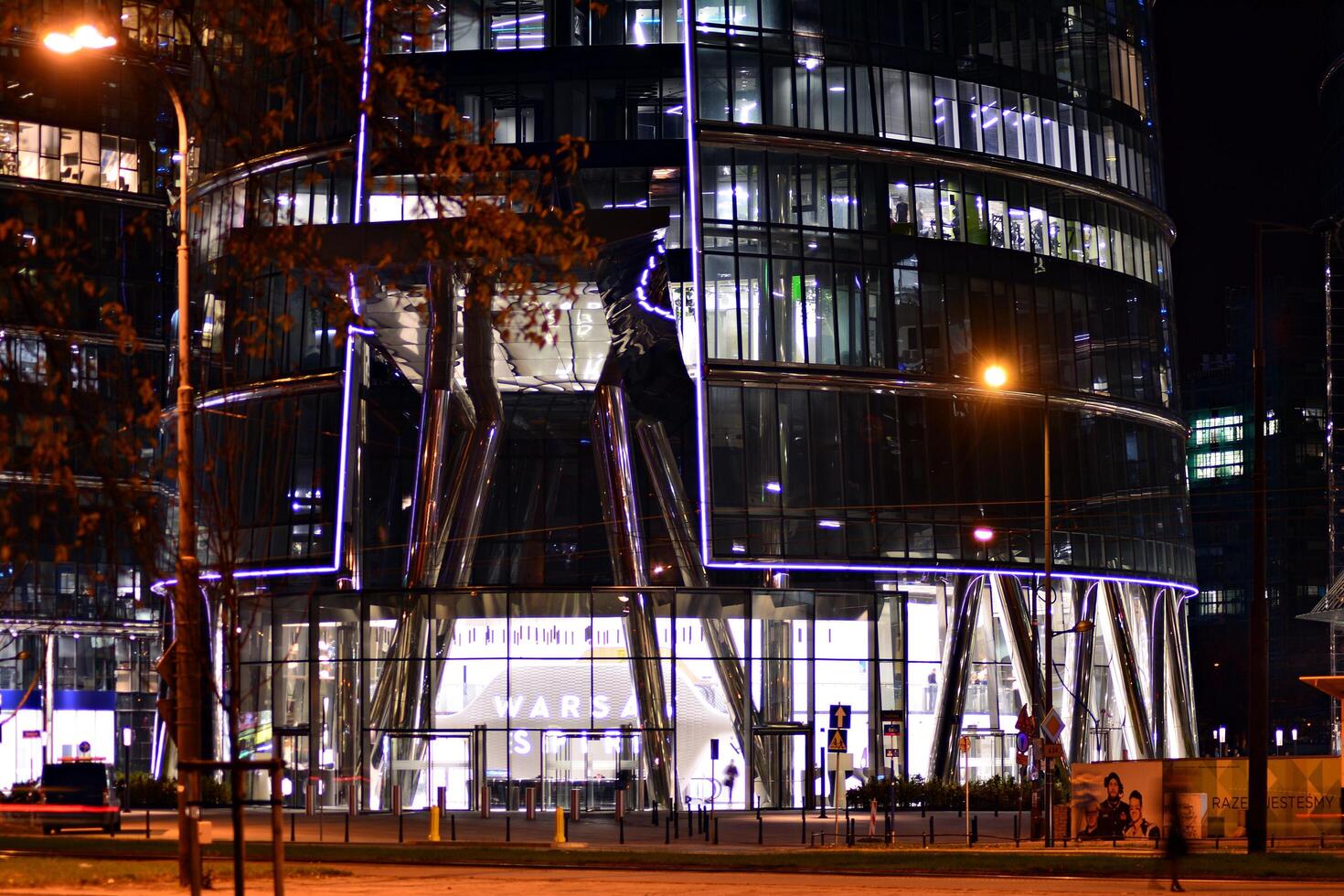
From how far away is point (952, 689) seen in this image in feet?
207

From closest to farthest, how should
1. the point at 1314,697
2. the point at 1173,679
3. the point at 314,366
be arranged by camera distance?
the point at 314,366 → the point at 1173,679 → the point at 1314,697

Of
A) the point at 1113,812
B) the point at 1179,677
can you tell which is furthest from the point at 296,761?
the point at 1179,677

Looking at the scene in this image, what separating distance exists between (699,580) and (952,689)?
10163mm

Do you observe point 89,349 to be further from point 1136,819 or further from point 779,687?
point 1136,819

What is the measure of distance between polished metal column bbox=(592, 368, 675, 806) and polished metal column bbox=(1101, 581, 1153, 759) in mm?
18579

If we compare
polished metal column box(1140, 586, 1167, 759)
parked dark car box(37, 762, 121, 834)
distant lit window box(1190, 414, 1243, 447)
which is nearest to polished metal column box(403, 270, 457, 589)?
parked dark car box(37, 762, 121, 834)

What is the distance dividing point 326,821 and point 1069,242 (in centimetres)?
3378

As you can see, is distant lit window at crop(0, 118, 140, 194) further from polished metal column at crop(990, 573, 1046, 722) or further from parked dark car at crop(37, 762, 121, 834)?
polished metal column at crop(990, 573, 1046, 722)

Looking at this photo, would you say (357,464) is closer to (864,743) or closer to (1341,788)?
(864,743)

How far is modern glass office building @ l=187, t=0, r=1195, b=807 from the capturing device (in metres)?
59.0

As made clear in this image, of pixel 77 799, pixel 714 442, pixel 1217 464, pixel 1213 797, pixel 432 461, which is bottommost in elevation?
pixel 77 799

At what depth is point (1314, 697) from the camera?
151625 mm

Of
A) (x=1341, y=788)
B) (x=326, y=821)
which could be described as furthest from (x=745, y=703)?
(x=1341, y=788)

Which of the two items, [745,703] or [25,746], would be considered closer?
[745,703]
